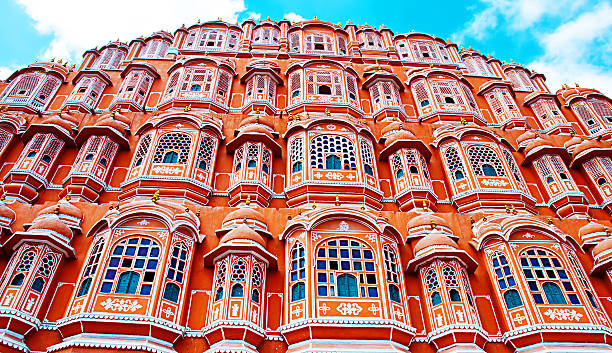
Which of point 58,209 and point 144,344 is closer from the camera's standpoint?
point 144,344

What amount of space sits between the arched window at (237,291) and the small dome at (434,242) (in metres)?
5.50

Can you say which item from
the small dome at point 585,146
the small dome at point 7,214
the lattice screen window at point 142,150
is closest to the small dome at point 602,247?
the small dome at point 585,146

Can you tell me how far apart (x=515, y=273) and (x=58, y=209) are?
14282mm

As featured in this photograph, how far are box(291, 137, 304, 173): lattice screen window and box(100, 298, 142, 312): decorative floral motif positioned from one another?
→ 8120 mm

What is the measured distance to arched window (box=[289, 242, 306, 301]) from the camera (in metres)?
14.7

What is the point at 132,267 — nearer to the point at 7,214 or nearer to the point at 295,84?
the point at 7,214

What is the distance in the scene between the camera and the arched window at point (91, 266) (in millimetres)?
14180

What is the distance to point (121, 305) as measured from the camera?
13477mm

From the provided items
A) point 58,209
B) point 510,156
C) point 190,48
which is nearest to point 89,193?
point 58,209

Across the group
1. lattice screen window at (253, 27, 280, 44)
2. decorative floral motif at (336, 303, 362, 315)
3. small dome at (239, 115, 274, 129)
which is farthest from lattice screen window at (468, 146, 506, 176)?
lattice screen window at (253, 27, 280, 44)

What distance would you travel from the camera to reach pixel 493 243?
16.4m

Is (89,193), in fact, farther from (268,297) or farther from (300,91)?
(300,91)

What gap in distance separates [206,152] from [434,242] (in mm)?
9452

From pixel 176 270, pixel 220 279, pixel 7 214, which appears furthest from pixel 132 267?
pixel 7 214
